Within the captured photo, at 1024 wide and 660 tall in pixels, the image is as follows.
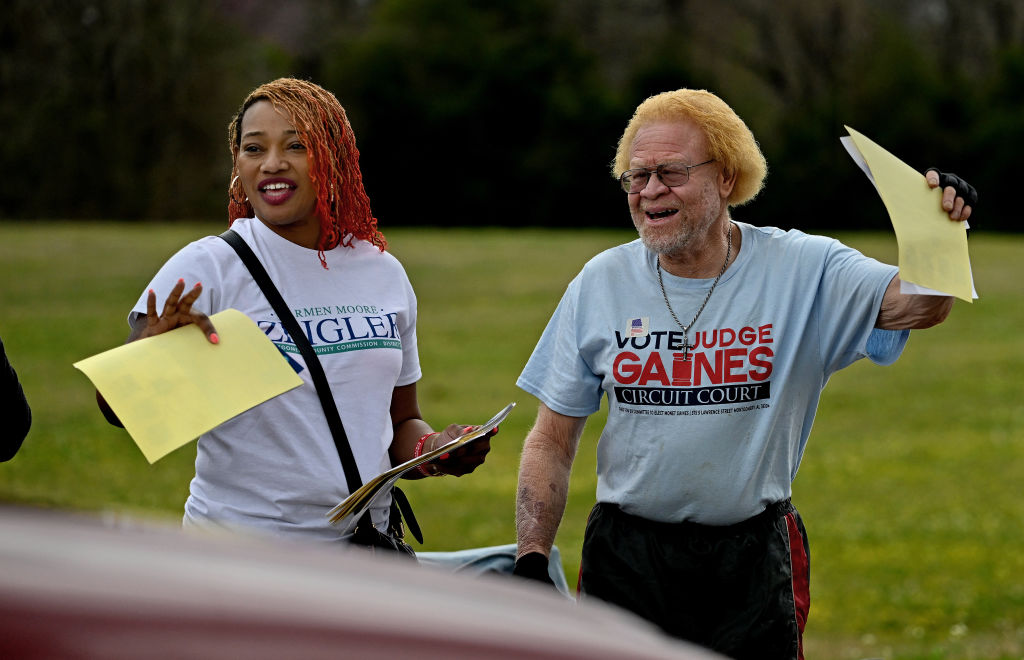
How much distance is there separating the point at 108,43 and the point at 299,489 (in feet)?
120

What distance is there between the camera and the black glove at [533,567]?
3.64 m

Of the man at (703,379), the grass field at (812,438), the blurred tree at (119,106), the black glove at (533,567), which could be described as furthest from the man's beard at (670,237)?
the blurred tree at (119,106)

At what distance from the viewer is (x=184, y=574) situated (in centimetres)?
141

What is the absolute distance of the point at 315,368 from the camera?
11.4 feet

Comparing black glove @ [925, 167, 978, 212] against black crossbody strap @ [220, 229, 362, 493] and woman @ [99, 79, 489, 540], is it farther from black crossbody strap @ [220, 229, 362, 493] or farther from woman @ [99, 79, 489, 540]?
black crossbody strap @ [220, 229, 362, 493]

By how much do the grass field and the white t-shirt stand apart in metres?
1.56

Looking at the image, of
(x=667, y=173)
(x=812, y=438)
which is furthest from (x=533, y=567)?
(x=812, y=438)

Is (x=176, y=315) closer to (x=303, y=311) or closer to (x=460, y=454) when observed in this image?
(x=303, y=311)

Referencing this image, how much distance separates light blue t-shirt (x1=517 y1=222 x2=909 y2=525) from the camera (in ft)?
11.8

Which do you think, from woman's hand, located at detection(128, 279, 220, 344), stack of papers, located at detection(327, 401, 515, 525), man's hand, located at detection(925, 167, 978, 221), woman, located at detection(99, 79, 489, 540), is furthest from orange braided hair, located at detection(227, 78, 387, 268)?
man's hand, located at detection(925, 167, 978, 221)

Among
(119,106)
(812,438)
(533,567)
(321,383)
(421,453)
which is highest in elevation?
(321,383)

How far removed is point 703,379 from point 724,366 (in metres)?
0.06

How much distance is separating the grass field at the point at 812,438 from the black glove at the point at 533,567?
1.93m

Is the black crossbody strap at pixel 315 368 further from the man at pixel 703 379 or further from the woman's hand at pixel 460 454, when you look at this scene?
the man at pixel 703 379
